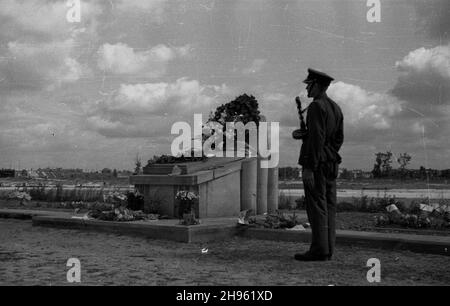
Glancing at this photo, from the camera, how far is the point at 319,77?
25.2 ft

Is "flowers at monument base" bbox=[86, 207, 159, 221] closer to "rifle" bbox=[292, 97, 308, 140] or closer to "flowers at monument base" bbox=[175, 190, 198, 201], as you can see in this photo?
"flowers at monument base" bbox=[175, 190, 198, 201]

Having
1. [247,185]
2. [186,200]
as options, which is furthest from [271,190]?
[186,200]

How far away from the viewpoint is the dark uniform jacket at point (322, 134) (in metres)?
7.32

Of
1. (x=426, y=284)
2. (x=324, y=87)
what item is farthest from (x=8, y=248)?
(x=426, y=284)

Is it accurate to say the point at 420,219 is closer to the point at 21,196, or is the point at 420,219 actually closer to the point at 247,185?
the point at 247,185

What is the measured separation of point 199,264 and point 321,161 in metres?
2.20

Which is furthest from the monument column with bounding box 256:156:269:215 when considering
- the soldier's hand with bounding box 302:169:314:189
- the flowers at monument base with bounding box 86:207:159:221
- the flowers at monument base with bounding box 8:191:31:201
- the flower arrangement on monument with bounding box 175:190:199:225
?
the flowers at monument base with bounding box 8:191:31:201

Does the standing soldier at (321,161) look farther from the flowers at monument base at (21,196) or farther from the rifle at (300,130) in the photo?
the flowers at monument base at (21,196)

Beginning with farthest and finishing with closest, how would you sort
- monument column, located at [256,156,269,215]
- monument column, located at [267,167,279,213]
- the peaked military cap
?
Answer: 1. monument column, located at [267,167,279,213]
2. monument column, located at [256,156,269,215]
3. the peaked military cap

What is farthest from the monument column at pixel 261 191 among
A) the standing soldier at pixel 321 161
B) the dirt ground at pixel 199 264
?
the standing soldier at pixel 321 161

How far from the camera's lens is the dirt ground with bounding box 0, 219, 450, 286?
6.45 m

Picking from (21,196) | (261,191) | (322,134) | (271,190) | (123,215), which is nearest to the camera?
(322,134)

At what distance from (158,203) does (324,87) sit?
21.6ft

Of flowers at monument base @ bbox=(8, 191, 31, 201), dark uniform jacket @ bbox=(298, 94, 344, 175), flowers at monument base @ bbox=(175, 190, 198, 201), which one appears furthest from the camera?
flowers at monument base @ bbox=(8, 191, 31, 201)
